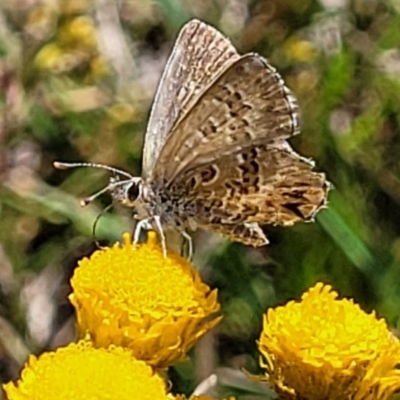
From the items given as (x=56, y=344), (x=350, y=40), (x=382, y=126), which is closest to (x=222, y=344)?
(x=56, y=344)

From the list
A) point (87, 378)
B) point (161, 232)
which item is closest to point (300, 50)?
point (161, 232)

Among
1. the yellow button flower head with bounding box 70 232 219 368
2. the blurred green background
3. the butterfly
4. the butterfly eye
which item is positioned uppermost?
the butterfly

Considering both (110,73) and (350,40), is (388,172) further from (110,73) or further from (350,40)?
(110,73)

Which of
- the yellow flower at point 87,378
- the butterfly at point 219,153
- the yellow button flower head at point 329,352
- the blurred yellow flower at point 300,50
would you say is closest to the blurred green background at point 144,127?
the blurred yellow flower at point 300,50

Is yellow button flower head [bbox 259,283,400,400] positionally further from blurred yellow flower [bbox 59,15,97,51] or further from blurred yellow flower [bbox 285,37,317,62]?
blurred yellow flower [bbox 59,15,97,51]

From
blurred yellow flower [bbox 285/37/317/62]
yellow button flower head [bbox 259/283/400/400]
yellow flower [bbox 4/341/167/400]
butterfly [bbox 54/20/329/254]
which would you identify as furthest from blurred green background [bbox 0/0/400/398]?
yellow flower [bbox 4/341/167/400]

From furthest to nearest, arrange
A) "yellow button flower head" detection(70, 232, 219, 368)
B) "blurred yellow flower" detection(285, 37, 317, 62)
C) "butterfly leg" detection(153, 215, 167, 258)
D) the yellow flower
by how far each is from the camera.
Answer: "blurred yellow flower" detection(285, 37, 317, 62) < "butterfly leg" detection(153, 215, 167, 258) < "yellow button flower head" detection(70, 232, 219, 368) < the yellow flower

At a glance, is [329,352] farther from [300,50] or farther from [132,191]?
[300,50]

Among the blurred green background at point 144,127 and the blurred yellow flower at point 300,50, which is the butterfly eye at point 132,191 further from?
the blurred yellow flower at point 300,50

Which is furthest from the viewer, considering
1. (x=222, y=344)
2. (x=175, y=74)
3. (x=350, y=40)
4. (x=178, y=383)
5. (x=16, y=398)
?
(x=350, y=40)
